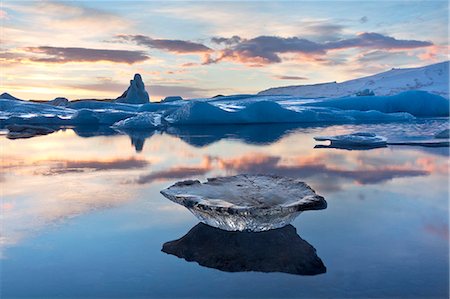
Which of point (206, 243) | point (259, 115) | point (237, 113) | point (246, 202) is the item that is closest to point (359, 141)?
point (246, 202)

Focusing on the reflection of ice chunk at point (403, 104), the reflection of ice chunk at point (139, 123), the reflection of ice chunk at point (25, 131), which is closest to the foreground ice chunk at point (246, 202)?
the reflection of ice chunk at point (25, 131)

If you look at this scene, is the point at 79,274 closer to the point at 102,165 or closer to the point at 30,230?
the point at 30,230

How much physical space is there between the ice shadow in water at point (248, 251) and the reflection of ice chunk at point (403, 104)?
26.7 meters

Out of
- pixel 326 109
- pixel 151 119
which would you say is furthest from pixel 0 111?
pixel 326 109

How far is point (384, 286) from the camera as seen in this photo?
2.97 metres

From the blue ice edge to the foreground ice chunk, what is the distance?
1650cm

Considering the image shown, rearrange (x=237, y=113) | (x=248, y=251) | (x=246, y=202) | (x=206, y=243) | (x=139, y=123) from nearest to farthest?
(x=248, y=251)
(x=206, y=243)
(x=246, y=202)
(x=139, y=123)
(x=237, y=113)

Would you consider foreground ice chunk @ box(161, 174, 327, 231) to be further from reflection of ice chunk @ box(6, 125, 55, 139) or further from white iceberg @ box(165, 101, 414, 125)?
white iceberg @ box(165, 101, 414, 125)

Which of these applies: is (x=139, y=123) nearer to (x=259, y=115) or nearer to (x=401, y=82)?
(x=259, y=115)

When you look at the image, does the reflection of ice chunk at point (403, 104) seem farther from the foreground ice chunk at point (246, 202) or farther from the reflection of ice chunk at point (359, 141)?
the foreground ice chunk at point (246, 202)

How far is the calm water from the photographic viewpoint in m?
2.99

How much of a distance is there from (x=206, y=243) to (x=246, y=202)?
1.77 ft

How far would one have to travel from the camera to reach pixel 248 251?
11.8 feet

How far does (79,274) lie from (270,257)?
1.55 metres
